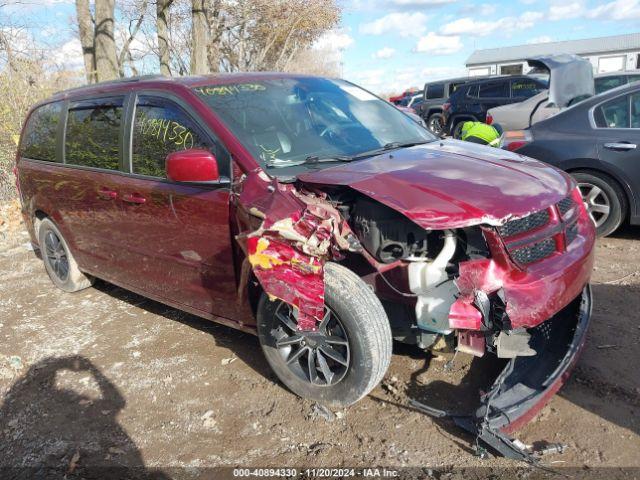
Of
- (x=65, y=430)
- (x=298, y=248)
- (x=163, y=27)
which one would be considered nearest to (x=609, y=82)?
(x=298, y=248)

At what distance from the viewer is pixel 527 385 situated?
262 centimetres

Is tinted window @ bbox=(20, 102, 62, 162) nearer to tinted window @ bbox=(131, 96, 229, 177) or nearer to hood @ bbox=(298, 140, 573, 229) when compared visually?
tinted window @ bbox=(131, 96, 229, 177)

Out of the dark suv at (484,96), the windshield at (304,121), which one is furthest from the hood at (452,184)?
the dark suv at (484,96)

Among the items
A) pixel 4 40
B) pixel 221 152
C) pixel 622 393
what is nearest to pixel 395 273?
pixel 221 152

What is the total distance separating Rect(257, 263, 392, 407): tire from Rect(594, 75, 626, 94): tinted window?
9442 millimetres

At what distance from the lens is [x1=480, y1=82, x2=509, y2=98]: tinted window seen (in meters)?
12.7

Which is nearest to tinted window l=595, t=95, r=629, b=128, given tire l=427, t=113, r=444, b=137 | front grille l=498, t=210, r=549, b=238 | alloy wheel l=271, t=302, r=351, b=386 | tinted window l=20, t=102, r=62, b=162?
front grille l=498, t=210, r=549, b=238

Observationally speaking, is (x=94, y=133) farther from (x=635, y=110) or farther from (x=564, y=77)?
(x=564, y=77)

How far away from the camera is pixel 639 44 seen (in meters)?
38.1

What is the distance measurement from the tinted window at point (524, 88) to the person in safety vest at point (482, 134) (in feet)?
26.6

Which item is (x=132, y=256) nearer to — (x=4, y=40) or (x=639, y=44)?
(x=4, y=40)

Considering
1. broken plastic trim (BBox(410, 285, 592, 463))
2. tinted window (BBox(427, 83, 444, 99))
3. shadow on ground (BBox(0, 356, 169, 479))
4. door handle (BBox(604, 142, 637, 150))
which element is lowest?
shadow on ground (BBox(0, 356, 169, 479))

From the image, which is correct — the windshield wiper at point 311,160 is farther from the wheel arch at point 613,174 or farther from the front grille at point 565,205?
the wheel arch at point 613,174

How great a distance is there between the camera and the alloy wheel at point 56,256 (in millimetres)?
4910
